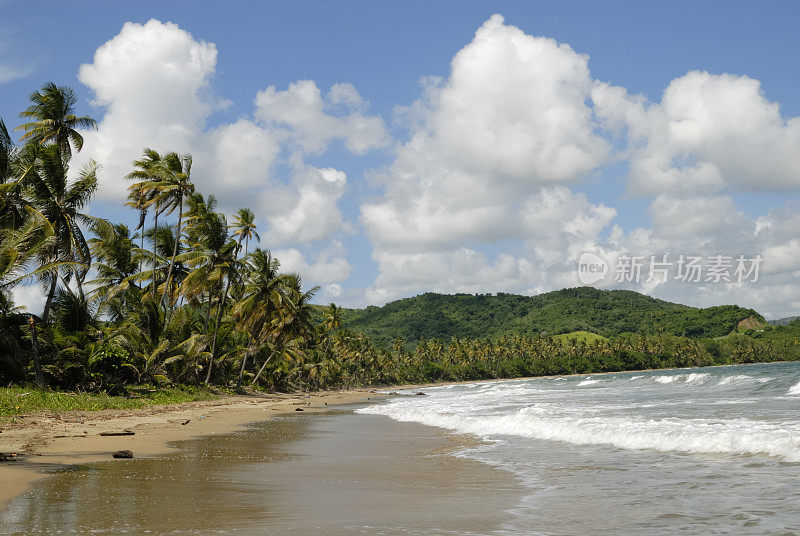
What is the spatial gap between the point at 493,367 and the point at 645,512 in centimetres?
13658

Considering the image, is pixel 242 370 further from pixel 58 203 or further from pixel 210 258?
pixel 58 203

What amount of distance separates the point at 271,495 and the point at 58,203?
2225 cm

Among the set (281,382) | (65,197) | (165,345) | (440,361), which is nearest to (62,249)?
(65,197)

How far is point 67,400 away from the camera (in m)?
19.2

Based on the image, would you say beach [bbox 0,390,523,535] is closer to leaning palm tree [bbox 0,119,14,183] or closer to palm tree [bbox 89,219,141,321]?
leaning palm tree [bbox 0,119,14,183]

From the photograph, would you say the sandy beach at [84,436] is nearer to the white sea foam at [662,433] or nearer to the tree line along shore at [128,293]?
the tree line along shore at [128,293]

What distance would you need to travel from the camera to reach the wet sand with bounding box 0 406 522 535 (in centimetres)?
537

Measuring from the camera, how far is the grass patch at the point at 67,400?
1633cm

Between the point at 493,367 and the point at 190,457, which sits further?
the point at 493,367

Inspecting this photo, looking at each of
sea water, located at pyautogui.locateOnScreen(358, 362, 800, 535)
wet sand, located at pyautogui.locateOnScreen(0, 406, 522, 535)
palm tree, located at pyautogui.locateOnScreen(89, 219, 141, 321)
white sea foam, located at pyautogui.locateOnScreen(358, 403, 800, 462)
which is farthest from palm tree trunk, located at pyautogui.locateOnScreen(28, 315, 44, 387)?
sea water, located at pyautogui.locateOnScreen(358, 362, 800, 535)

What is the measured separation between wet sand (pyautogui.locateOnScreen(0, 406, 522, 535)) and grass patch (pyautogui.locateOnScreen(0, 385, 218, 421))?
7.48m

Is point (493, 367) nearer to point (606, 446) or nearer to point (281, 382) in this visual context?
point (281, 382)

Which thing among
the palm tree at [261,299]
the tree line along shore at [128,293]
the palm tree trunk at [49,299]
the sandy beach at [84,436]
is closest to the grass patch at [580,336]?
the tree line along shore at [128,293]

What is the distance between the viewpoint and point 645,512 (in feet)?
20.5
